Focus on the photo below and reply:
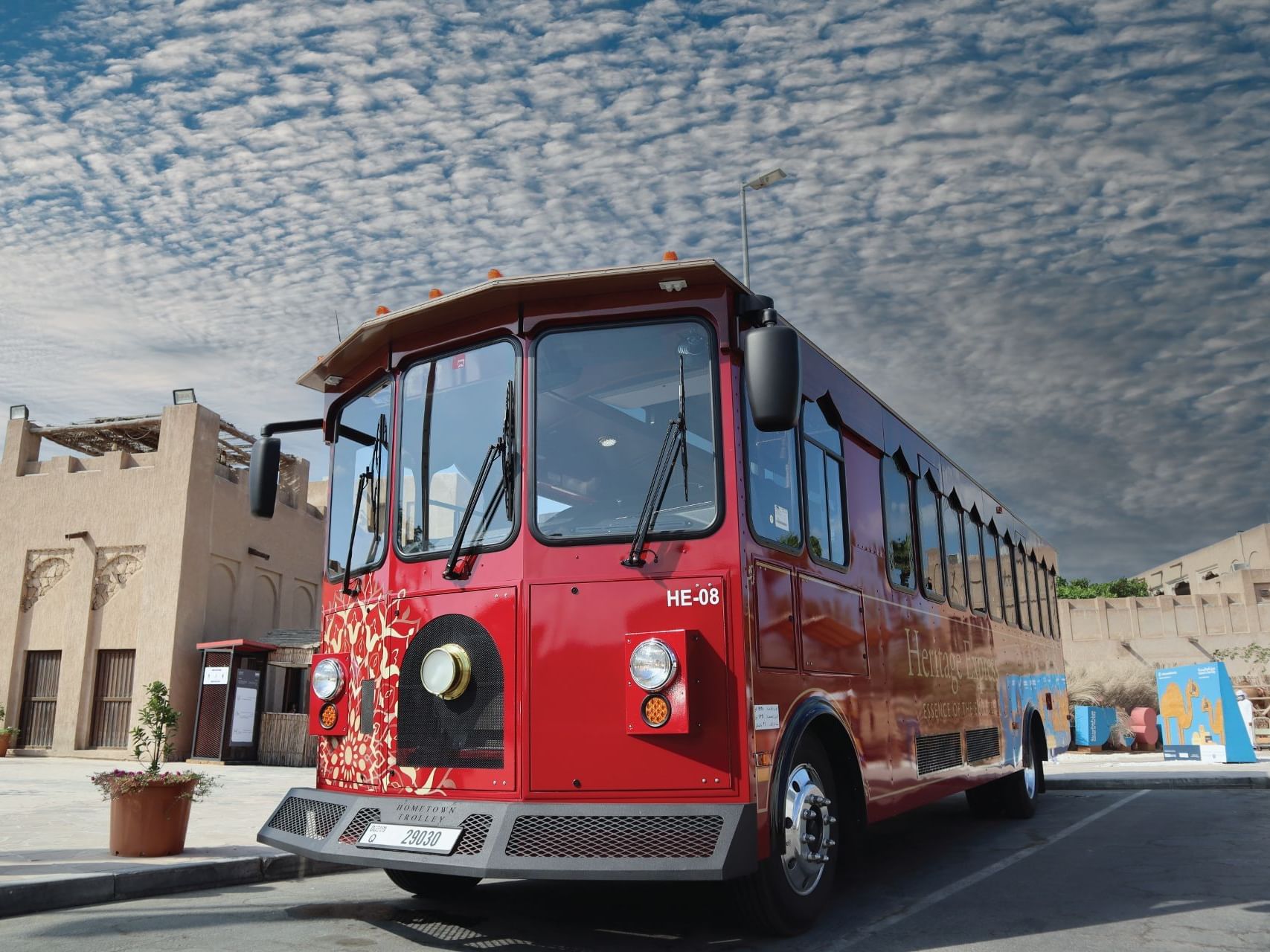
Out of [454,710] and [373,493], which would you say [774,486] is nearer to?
[454,710]

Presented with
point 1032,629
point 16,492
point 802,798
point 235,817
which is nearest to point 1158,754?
point 1032,629

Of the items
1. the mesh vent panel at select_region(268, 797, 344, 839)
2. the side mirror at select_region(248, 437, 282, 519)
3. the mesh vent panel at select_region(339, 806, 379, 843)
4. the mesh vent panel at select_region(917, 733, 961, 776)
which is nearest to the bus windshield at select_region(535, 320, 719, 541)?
the mesh vent panel at select_region(339, 806, 379, 843)

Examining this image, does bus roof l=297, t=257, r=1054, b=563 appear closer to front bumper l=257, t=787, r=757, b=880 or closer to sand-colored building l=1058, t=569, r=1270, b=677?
front bumper l=257, t=787, r=757, b=880

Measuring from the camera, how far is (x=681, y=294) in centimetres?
521

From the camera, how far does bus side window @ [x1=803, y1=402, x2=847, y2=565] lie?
229 inches

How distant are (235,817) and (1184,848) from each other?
8734 millimetres

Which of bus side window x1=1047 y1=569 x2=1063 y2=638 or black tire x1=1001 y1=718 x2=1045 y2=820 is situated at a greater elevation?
bus side window x1=1047 y1=569 x2=1063 y2=638

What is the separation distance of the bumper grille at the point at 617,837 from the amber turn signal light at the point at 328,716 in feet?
5.18

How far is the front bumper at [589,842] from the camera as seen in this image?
4301 mm

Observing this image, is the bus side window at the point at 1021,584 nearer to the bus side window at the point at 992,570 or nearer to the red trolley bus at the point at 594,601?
the bus side window at the point at 992,570

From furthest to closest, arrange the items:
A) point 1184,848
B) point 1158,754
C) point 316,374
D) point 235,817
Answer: point 1158,754 < point 235,817 < point 1184,848 < point 316,374

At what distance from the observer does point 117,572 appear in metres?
23.9

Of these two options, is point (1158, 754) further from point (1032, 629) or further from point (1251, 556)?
point (1251, 556)

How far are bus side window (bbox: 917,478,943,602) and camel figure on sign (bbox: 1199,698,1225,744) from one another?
12195 mm
